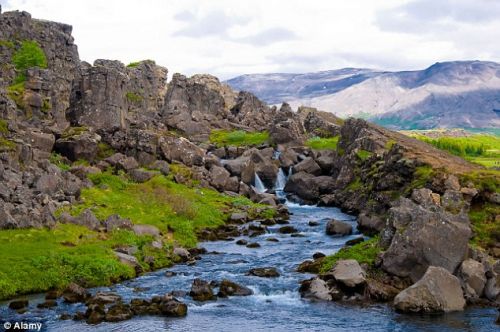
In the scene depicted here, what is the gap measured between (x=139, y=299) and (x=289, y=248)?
24.3 metres

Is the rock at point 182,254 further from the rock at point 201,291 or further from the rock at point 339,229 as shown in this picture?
the rock at point 339,229

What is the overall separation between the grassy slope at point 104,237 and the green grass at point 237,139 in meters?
56.3

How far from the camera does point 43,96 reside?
3903 inches

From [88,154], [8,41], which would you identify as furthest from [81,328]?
[8,41]

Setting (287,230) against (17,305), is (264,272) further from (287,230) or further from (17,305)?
(287,230)

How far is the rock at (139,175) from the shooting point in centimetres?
8603

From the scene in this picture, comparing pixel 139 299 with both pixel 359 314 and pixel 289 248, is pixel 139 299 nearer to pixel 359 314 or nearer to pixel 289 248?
pixel 359 314

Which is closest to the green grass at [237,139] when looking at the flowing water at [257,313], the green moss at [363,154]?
the green moss at [363,154]

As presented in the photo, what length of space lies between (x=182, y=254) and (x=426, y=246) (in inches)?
984

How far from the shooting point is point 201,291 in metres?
46.9

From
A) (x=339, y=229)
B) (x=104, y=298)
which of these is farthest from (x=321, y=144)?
(x=104, y=298)

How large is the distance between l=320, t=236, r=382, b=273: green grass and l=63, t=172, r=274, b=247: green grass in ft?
59.6

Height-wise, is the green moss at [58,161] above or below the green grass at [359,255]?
above

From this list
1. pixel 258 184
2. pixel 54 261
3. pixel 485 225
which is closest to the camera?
→ pixel 54 261
